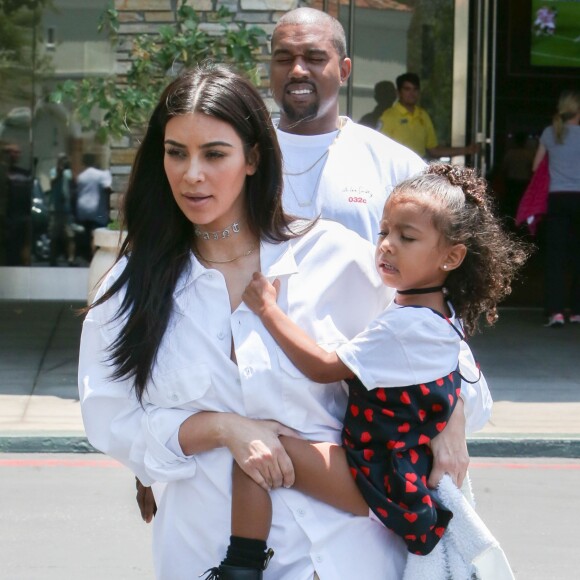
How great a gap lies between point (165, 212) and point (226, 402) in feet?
1.47

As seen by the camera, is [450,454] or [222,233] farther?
[222,233]

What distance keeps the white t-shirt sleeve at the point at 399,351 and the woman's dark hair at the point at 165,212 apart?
0.97ft

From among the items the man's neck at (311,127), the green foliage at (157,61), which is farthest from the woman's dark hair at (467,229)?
the green foliage at (157,61)

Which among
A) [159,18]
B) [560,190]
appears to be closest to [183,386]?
[159,18]

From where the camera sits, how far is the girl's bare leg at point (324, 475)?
258 centimetres

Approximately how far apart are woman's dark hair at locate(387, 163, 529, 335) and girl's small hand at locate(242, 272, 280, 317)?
342mm

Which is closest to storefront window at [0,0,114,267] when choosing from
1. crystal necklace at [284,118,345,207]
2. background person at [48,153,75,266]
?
background person at [48,153,75,266]

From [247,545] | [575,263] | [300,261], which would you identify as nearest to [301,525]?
[247,545]

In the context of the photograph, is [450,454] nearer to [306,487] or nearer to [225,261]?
[306,487]

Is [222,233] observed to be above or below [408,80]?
below

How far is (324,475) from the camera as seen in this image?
8.49ft

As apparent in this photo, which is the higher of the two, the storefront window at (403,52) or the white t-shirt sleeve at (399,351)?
the storefront window at (403,52)

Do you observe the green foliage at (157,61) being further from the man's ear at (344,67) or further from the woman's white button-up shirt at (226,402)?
the woman's white button-up shirt at (226,402)

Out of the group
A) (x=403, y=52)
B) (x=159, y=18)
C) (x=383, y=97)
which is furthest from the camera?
(x=403, y=52)
